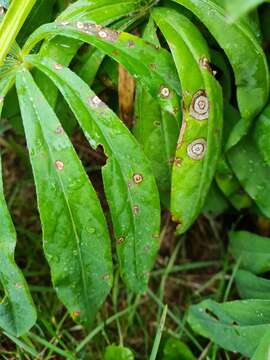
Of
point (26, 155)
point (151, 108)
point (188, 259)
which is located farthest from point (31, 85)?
point (188, 259)

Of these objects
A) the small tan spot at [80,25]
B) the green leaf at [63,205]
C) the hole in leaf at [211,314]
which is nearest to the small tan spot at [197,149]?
the green leaf at [63,205]

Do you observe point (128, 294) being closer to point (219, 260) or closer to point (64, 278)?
point (219, 260)

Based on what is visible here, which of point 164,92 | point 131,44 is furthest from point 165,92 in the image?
point 131,44

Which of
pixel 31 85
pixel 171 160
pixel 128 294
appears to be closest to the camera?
pixel 31 85

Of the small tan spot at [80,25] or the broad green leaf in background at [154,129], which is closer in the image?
the small tan spot at [80,25]

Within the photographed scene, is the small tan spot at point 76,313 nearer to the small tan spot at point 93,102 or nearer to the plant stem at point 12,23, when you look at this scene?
the small tan spot at point 93,102

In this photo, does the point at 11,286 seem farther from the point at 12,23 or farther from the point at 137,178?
the point at 12,23

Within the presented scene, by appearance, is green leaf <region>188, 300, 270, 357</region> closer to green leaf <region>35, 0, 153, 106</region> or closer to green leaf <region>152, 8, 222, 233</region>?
green leaf <region>152, 8, 222, 233</region>
